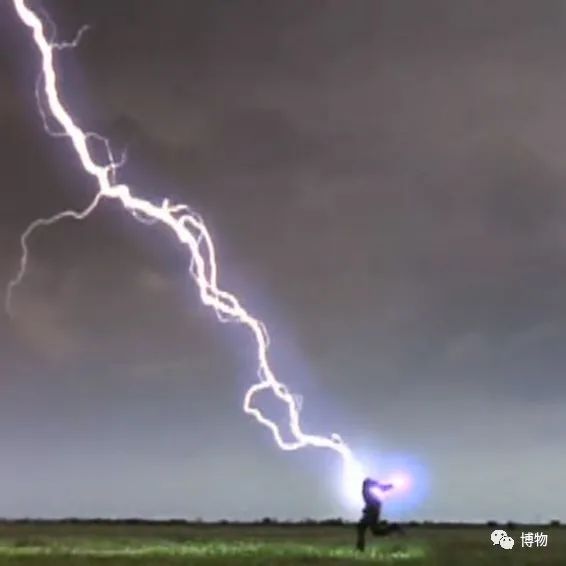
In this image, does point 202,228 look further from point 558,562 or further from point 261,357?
point 558,562

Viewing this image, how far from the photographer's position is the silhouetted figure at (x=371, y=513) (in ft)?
148

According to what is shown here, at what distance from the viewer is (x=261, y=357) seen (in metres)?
42.6

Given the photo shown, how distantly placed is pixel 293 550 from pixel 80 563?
9931 mm

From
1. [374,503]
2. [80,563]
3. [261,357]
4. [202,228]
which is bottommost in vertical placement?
[80,563]

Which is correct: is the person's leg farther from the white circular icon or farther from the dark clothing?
the white circular icon

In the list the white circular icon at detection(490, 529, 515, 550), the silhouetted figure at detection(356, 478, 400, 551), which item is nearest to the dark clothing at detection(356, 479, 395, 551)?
the silhouetted figure at detection(356, 478, 400, 551)

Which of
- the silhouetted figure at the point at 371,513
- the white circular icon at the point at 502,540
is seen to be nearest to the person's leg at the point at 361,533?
the silhouetted figure at the point at 371,513

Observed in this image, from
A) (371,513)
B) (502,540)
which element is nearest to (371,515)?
(371,513)

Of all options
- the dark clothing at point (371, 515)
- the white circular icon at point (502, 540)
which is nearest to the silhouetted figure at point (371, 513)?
the dark clothing at point (371, 515)

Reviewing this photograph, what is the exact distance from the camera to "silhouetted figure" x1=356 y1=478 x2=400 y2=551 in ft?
148

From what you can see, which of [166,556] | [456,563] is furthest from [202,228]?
[456,563]

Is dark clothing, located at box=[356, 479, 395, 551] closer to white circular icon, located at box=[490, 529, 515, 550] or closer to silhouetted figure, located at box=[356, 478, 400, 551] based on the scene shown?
silhouetted figure, located at box=[356, 478, 400, 551]

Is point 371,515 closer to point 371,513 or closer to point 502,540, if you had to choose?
point 371,513

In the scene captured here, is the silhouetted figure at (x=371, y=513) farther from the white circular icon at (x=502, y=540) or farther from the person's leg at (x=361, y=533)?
the white circular icon at (x=502, y=540)
